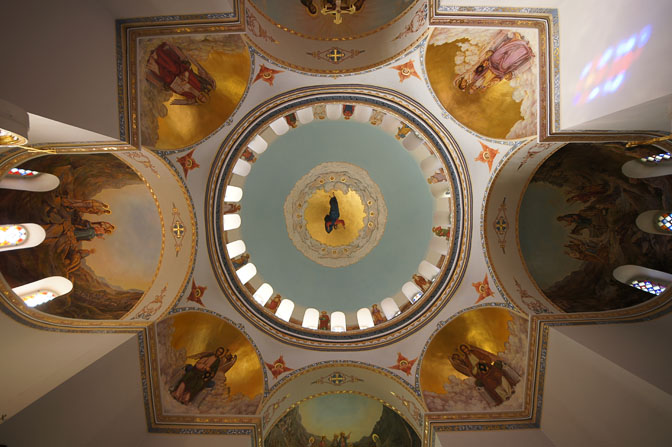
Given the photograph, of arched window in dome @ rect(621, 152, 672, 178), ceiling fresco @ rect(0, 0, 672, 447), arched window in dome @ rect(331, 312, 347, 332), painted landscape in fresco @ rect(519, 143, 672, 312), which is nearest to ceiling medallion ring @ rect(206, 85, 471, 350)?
ceiling fresco @ rect(0, 0, 672, 447)

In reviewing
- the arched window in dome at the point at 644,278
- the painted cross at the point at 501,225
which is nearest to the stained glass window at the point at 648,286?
the arched window in dome at the point at 644,278

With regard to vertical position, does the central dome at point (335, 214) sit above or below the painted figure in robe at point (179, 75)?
below

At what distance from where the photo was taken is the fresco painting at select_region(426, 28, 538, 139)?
26.2ft

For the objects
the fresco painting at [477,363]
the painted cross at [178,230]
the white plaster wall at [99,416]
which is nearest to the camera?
the white plaster wall at [99,416]

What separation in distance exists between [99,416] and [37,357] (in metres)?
1.98

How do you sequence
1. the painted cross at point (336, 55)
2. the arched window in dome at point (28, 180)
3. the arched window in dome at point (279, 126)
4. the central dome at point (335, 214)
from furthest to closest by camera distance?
the central dome at point (335, 214) < the arched window in dome at point (279, 126) < the painted cross at point (336, 55) < the arched window in dome at point (28, 180)

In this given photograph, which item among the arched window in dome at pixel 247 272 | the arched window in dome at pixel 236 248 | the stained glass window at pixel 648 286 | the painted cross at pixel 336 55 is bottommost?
the stained glass window at pixel 648 286

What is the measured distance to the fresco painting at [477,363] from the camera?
10.0 m

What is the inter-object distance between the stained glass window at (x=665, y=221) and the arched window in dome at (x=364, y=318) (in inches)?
397

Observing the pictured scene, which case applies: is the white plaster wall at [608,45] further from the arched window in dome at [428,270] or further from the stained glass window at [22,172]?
the stained glass window at [22,172]

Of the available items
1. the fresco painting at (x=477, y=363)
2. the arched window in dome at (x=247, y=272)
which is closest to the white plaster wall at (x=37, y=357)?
the arched window in dome at (x=247, y=272)

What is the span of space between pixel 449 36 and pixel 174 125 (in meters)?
7.59

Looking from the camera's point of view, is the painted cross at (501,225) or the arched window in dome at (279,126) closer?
the painted cross at (501,225)

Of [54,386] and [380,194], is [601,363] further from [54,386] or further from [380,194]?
[54,386]
